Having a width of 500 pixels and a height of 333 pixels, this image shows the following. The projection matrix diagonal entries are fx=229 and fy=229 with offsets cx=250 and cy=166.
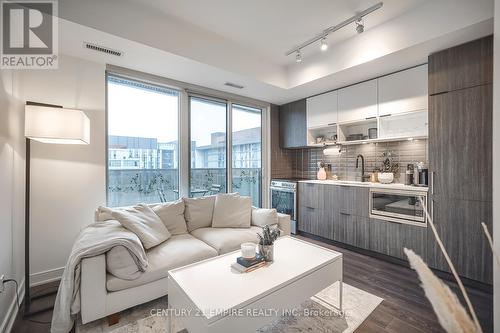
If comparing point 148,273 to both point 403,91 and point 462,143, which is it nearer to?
point 462,143

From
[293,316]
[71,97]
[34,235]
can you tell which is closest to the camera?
[293,316]

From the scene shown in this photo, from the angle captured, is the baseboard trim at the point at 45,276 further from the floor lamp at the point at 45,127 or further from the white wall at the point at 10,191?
the floor lamp at the point at 45,127

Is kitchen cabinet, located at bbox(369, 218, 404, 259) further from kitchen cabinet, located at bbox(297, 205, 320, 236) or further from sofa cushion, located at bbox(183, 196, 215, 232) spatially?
sofa cushion, located at bbox(183, 196, 215, 232)

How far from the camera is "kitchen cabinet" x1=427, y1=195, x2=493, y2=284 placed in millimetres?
2207

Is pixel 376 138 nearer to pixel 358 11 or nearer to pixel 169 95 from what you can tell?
pixel 358 11

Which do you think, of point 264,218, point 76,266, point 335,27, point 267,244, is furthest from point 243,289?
point 335,27

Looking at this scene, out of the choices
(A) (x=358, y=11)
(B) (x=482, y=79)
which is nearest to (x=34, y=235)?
(A) (x=358, y=11)

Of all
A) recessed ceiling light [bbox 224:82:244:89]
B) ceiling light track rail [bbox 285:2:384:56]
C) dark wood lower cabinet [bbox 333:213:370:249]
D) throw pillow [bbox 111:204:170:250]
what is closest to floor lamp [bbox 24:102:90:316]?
throw pillow [bbox 111:204:170:250]

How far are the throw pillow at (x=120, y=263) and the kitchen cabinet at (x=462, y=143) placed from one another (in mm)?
3117

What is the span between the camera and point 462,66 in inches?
92.0

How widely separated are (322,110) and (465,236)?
246cm

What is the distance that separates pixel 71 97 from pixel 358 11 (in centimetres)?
324

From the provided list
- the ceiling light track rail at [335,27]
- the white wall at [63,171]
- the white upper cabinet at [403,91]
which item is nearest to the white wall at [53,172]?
the white wall at [63,171]

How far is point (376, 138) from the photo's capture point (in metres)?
3.25
